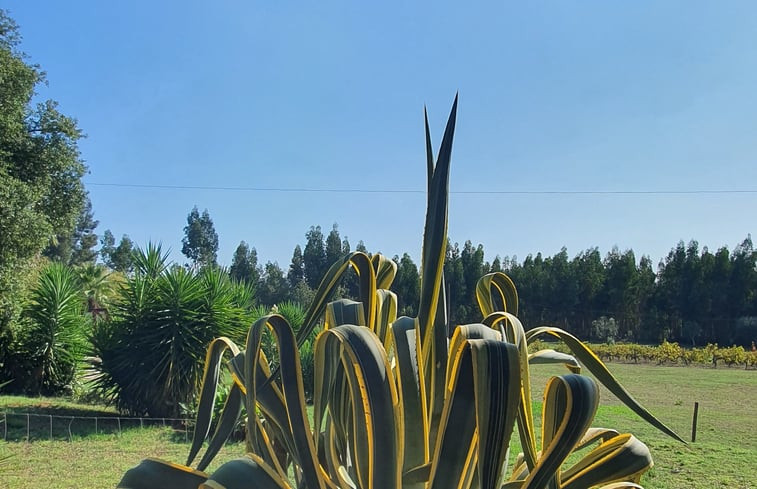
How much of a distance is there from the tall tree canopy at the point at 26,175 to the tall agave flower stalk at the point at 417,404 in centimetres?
950

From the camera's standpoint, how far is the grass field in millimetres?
4918

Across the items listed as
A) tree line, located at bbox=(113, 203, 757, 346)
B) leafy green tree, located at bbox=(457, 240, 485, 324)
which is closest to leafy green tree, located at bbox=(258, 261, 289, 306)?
tree line, located at bbox=(113, 203, 757, 346)

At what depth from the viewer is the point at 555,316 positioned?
133 feet

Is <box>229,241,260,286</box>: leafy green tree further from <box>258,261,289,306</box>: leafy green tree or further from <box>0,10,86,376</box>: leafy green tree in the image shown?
<box>0,10,86,376</box>: leafy green tree

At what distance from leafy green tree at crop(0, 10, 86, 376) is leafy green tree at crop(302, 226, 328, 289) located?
37435mm

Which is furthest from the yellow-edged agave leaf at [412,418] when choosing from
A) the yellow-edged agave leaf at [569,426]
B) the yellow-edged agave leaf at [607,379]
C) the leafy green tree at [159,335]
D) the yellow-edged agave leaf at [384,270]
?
the leafy green tree at [159,335]

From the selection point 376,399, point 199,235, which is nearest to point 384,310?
point 376,399

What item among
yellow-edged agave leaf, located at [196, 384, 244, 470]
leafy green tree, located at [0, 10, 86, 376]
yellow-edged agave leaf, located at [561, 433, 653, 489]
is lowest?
yellow-edged agave leaf, located at [561, 433, 653, 489]

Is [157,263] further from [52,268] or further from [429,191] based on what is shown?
[429,191]

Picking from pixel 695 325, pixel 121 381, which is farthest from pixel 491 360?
pixel 695 325

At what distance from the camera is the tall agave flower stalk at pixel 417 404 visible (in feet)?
3.02

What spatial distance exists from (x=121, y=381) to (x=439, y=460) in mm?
7804

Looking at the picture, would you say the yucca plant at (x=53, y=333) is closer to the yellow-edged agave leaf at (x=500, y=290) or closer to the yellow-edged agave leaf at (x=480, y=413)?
the yellow-edged agave leaf at (x=500, y=290)

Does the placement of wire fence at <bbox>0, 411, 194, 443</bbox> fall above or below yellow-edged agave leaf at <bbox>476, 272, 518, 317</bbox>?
below
